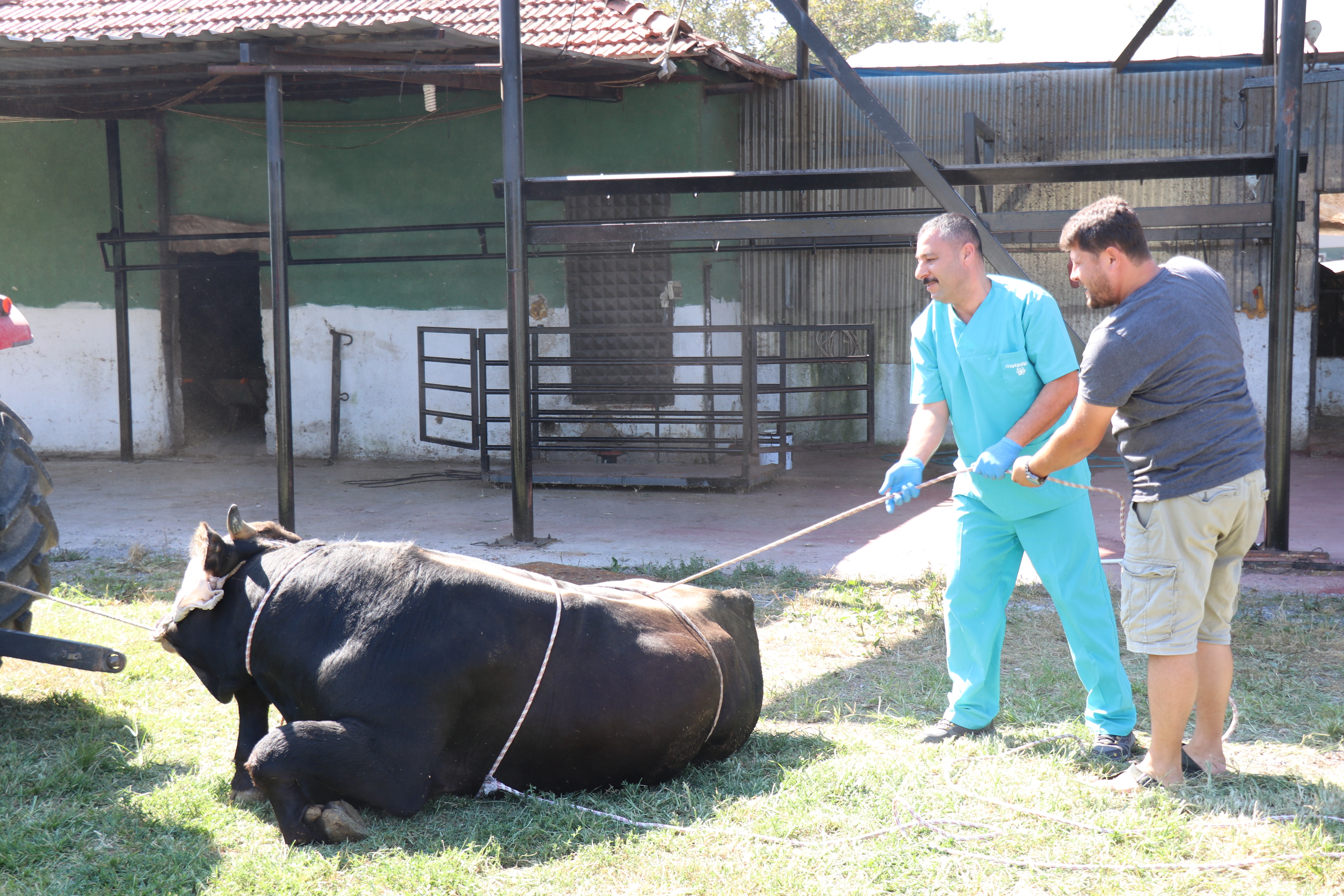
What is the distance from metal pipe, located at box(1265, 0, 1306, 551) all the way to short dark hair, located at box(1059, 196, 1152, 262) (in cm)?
346

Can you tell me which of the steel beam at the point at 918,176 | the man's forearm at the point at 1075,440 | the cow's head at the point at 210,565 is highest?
the steel beam at the point at 918,176

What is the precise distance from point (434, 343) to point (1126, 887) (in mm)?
10025

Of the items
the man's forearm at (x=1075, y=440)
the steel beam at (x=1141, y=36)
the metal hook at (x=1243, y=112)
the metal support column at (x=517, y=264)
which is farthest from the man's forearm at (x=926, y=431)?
the metal hook at (x=1243, y=112)

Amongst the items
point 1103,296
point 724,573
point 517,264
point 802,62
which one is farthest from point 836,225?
point 802,62

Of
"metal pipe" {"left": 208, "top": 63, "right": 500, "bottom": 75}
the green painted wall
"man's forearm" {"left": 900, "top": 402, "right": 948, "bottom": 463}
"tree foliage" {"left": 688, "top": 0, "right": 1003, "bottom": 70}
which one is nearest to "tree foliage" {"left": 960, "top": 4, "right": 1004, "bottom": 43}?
"tree foliage" {"left": 688, "top": 0, "right": 1003, "bottom": 70}

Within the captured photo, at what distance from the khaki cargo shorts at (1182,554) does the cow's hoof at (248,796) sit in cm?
267

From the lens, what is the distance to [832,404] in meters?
12.5

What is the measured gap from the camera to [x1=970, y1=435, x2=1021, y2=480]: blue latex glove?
373 centimetres

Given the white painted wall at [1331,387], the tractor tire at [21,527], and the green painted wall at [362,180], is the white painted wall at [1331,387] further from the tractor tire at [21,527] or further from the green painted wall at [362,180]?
the tractor tire at [21,527]

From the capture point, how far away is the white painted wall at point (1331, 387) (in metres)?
15.2

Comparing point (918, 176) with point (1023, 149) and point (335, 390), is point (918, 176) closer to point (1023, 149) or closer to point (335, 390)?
point (1023, 149)

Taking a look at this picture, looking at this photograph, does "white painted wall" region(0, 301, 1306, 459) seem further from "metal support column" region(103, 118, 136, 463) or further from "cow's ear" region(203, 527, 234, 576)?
"cow's ear" region(203, 527, 234, 576)

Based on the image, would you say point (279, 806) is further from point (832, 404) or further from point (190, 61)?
point (832, 404)

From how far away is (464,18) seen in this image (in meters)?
10.5
